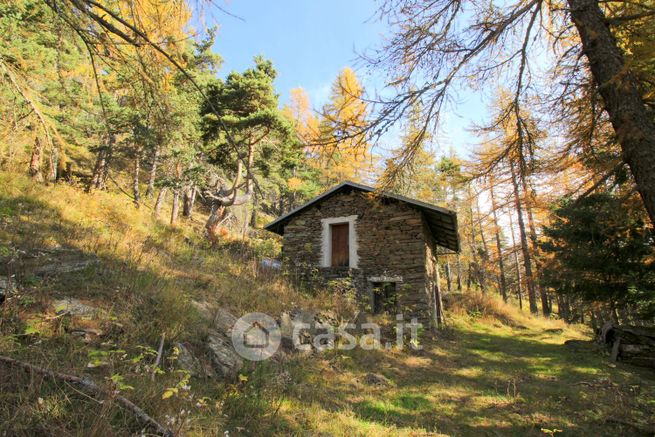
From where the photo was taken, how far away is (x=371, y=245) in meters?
11.9

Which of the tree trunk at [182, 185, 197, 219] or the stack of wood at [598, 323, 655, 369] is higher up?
the tree trunk at [182, 185, 197, 219]

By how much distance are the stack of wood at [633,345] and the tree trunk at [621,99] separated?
760 centimetres

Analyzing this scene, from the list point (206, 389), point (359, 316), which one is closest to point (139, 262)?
point (206, 389)

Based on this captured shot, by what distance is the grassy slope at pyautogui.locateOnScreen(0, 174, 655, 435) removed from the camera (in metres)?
2.86

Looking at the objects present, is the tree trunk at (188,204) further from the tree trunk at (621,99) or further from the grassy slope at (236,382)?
the tree trunk at (621,99)

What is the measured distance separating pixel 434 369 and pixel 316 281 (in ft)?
16.4

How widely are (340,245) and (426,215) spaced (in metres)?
3.33

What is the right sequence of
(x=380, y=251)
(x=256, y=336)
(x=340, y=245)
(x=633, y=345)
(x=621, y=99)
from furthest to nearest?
(x=340, y=245)
(x=380, y=251)
(x=633, y=345)
(x=256, y=336)
(x=621, y=99)

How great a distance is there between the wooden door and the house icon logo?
243 inches

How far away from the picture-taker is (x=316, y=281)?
11.3m

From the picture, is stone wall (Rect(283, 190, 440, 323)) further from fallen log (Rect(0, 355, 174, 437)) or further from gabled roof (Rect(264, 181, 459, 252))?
fallen log (Rect(0, 355, 174, 437))

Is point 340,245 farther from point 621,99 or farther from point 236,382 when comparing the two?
point 621,99

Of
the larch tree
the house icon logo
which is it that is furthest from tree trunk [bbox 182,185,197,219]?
the larch tree

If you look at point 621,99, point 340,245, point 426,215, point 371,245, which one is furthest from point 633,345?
point 340,245
